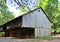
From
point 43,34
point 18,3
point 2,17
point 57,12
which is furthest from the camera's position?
point 2,17

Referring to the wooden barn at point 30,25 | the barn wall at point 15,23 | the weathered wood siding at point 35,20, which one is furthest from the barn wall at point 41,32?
the barn wall at point 15,23

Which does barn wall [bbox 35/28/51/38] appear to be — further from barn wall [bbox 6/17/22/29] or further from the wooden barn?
barn wall [bbox 6/17/22/29]

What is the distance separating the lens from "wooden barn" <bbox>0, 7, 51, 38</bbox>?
33.0 meters

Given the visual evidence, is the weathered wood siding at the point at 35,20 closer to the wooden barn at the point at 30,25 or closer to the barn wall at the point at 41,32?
the wooden barn at the point at 30,25

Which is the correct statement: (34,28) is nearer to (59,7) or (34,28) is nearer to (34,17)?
(34,17)

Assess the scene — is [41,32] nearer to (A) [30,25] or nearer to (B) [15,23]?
(A) [30,25]

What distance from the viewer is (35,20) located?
116 feet

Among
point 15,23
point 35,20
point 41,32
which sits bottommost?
point 41,32

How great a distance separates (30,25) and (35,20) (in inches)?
70.9

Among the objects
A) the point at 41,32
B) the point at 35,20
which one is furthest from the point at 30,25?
the point at 41,32

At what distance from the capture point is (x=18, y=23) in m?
33.1

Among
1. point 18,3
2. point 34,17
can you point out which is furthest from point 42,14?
point 18,3

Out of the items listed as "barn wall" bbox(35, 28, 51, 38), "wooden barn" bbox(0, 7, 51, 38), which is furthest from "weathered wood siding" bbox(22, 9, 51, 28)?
"barn wall" bbox(35, 28, 51, 38)

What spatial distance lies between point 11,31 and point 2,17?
26.2 m
